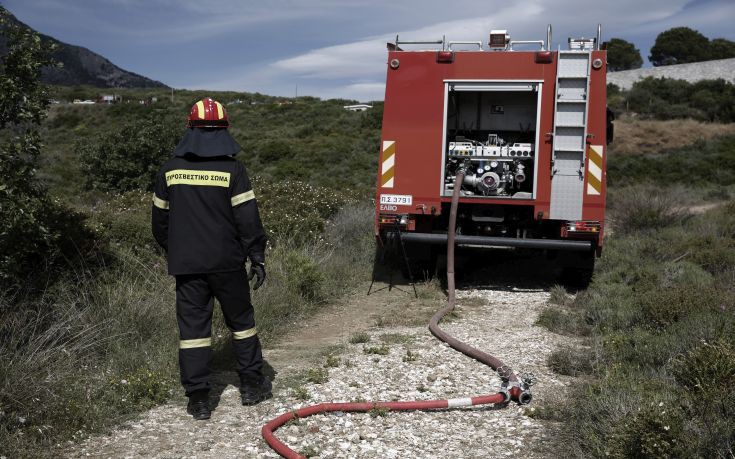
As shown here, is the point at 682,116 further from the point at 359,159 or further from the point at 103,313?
the point at 103,313

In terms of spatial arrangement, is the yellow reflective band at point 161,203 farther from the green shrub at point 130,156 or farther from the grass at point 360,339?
the green shrub at point 130,156

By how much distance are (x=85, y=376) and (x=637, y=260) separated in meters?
7.81

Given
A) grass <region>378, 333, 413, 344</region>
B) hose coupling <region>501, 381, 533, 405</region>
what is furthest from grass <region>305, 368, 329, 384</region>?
hose coupling <region>501, 381, 533, 405</region>

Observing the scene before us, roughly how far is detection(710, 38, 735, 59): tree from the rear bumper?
63293mm

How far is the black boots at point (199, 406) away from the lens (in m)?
4.14

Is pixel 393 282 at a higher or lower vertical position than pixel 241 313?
lower

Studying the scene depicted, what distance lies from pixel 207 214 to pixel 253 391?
3.90ft

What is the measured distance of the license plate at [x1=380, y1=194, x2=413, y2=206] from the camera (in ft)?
27.7

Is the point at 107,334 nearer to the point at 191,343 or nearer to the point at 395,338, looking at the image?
the point at 191,343

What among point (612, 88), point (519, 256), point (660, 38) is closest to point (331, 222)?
point (519, 256)

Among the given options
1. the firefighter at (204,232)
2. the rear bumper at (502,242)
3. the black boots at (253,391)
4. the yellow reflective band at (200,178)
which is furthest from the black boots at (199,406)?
the rear bumper at (502,242)

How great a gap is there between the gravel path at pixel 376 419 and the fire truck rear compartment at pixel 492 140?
115 inches

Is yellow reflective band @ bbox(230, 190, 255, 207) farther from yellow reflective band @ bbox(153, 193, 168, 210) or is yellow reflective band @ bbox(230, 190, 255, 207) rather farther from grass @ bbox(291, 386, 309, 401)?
grass @ bbox(291, 386, 309, 401)

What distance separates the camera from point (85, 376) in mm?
4328
